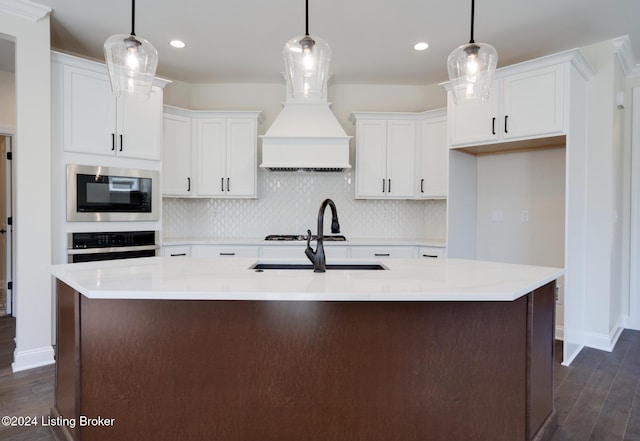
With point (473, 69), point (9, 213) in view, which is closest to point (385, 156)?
point (473, 69)

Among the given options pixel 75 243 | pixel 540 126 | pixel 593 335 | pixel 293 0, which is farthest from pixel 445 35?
pixel 75 243

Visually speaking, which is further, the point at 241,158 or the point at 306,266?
the point at 241,158

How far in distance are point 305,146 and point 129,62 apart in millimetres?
2214

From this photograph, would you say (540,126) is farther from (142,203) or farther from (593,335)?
(142,203)

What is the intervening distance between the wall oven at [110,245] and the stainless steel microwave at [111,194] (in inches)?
5.5

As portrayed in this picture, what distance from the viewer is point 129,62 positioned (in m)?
1.95

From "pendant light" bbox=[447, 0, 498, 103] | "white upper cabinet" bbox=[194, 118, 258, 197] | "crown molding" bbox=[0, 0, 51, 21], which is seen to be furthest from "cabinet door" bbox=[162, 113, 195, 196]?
"pendant light" bbox=[447, 0, 498, 103]

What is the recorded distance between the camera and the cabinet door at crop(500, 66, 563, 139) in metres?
2.98

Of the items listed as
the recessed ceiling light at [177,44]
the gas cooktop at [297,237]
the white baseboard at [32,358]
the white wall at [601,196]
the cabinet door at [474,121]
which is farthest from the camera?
the gas cooktop at [297,237]

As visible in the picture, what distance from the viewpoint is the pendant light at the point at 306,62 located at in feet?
6.20

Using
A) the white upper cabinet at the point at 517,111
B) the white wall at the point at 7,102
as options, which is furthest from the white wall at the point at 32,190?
the white upper cabinet at the point at 517,111

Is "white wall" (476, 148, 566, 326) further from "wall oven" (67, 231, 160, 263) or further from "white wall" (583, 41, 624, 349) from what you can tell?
"wall oven" (67, 231, 160, 263)

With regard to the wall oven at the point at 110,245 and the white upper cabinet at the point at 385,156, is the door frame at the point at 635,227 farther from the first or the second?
the wall oven at the point at 110,245

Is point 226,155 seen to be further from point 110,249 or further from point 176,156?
point 110,249
